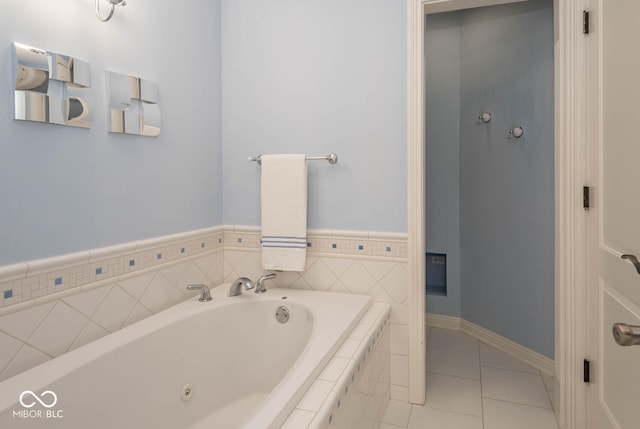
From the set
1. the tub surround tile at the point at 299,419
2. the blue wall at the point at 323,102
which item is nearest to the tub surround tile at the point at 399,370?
the blue wall at the point at 323,102

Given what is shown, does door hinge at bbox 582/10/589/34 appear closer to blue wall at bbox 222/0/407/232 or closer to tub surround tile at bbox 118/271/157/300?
blue wall at bbox 222/0/407/232

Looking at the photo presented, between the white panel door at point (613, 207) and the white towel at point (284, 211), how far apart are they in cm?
126

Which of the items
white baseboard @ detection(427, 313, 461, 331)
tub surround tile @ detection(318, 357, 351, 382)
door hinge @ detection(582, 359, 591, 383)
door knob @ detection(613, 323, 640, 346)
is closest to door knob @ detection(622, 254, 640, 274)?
door knob @ detection(613, 323, 640, 346)

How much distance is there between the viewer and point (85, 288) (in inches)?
56.1

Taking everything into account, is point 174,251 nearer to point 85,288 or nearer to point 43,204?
point 85,288

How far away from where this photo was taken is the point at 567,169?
168 centimetres

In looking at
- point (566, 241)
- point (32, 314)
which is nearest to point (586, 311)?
point (566, 241)

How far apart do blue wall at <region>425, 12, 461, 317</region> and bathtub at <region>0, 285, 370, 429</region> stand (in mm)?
1373

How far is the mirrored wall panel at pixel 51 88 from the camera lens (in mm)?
1211

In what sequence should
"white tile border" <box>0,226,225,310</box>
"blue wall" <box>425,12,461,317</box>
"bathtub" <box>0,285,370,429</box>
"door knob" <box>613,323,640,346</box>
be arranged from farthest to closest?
"blue wall" <box>425,12,461,317</box> → "white tile border" <box>0,226,225,310</box> → "bathtub" <box>0,285,370,429</box> → "door knob" <box>613,323,640,346</box>

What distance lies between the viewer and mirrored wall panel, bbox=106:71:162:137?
153 cm

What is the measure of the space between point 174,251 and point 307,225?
70 centimetres

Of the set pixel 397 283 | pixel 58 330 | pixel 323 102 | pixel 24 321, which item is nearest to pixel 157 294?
pixel 58 330

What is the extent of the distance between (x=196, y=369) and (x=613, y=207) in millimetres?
1682
